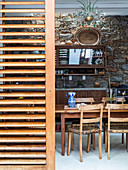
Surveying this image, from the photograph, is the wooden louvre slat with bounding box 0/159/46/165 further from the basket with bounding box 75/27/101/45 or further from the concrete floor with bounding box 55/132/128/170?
the basket with bounding box 75/27/101/45

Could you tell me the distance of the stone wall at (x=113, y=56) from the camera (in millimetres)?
8516

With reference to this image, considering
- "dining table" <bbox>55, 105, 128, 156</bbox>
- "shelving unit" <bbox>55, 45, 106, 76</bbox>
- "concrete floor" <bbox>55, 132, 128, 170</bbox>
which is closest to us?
"concrete floor" <bbox>55, 132, 128, 170</bbox>

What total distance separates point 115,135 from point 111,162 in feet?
6.05

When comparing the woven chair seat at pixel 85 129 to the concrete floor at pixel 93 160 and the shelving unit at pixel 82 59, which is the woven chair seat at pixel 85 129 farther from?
the shelving unit at pixel 82 59

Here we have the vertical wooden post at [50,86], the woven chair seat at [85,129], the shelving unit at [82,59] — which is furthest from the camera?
the shelving unit at [82,59]

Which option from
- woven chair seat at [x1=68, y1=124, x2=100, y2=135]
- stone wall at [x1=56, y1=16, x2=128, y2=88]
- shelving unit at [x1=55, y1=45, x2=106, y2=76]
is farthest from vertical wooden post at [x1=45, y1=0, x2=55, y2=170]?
stone wall at [x1=56, y1=16, x2=128, y2=88]

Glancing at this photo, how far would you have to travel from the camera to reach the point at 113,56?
28.2 ft

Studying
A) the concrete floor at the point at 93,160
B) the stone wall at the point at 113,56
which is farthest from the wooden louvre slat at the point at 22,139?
the stone wall at the point at 113,56

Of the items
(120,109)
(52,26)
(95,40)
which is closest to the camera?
(52,26)

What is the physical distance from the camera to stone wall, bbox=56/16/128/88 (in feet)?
27.9

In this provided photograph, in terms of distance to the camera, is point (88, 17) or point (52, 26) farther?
point (88, 17)

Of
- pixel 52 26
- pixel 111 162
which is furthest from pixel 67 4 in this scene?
pixel 52 26

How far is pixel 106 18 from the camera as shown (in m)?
8.48

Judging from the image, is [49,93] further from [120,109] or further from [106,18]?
[106,18]
